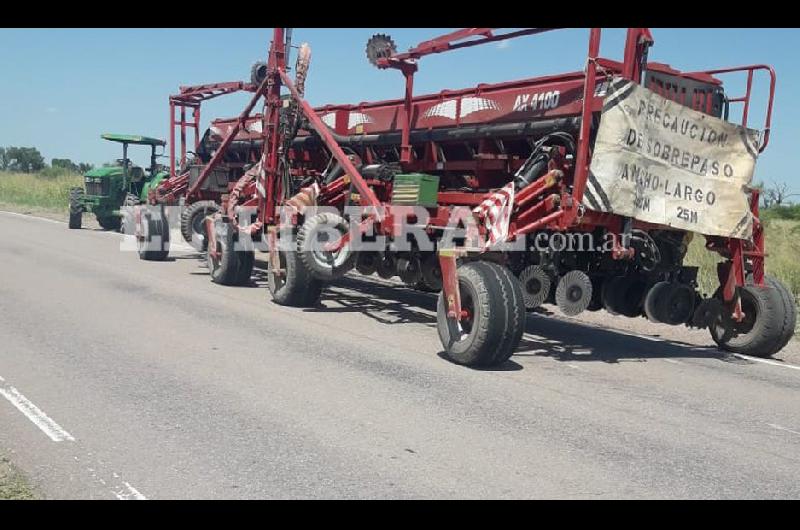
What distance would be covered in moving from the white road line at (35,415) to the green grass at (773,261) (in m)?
9.39

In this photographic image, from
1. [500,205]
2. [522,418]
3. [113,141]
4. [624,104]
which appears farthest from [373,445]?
[113,141]

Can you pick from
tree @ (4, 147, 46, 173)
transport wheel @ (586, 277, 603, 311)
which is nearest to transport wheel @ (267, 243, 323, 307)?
transport wheel @ (586, 277, 603, 311)

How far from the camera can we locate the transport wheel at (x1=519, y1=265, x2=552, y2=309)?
8.27m

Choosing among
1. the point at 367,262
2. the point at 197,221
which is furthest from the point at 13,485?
the point at 197,221

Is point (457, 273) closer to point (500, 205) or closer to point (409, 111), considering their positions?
point (500, 205)

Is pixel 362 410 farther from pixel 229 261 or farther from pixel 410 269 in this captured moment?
pixel 229 261

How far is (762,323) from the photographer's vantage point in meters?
8.13

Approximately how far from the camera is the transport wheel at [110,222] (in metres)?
24.4

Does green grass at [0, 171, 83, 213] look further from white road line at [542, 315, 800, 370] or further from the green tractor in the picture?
white road line at [542, 315, 800, 370]

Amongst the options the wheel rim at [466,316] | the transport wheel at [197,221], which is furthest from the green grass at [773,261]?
the transport wheel at [197,221]

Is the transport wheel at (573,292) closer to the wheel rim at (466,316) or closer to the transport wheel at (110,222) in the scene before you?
the wheel rim at (466,316)

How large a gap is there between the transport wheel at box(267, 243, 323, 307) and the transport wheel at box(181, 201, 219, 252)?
14.7 feet

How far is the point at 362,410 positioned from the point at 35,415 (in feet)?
7.24

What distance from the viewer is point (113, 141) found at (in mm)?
22062
